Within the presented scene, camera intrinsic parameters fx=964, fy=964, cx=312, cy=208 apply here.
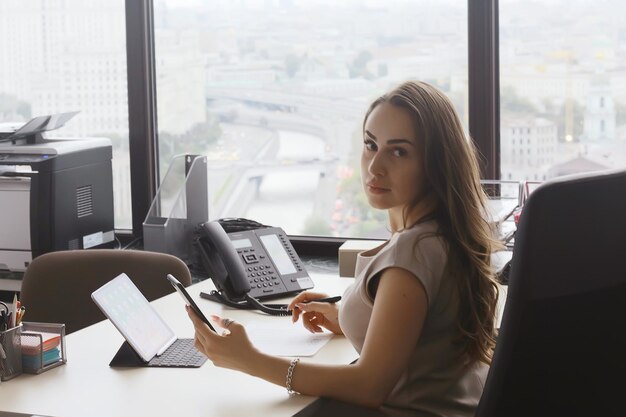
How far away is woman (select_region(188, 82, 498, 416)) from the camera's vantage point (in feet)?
5.81

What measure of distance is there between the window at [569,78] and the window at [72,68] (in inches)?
57.2

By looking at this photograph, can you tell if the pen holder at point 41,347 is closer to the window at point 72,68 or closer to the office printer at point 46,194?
the office printer at point 46,194

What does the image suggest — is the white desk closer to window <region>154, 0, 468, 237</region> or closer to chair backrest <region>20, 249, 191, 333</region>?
chair backrest <region>20, 249, 191, 333</region>

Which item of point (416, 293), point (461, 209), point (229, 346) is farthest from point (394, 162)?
point (229, 346)

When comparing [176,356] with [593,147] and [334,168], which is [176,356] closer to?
[334,168]

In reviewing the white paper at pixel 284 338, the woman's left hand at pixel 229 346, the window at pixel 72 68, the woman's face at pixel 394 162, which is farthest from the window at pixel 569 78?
the woman's left hand at pixel 229 346

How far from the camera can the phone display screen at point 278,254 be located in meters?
2.72

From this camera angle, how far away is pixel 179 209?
3293mm

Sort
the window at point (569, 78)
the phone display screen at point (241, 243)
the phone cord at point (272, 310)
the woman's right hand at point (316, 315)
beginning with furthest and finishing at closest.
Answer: the window at point (569, 78) → the phone display screen at point (241, 243) → the phone cord at point (272, 310) → the woman's right hand at point (316, 315)

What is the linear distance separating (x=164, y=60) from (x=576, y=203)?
2.36 m

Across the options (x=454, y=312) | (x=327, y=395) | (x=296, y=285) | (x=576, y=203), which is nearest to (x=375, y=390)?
(x=327, y=395)

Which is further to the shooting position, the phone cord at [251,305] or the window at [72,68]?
the window at [72,68]

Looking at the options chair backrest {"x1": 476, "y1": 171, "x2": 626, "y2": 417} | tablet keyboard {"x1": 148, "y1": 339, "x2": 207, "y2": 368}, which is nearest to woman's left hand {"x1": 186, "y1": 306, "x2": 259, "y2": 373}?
tablet keyboard {"x1": 148, "y1": 339, "x2": 207, "y2": 368}

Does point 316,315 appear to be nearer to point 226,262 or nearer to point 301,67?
point 226,262
